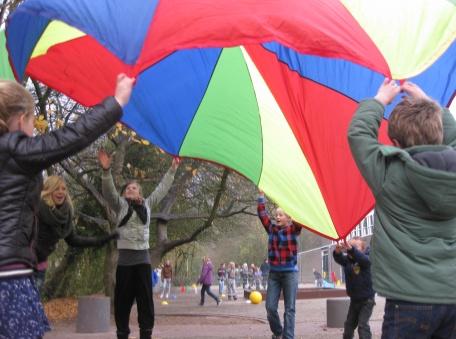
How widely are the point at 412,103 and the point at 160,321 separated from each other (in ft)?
37.5

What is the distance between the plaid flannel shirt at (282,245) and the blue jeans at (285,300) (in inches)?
3.9

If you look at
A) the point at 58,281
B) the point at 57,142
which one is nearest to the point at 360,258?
the point at 57,142

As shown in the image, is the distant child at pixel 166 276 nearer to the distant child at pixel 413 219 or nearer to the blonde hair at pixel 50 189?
the blonde hair at pixel 50 189

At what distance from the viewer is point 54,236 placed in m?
5.17

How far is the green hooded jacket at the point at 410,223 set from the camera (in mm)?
2820

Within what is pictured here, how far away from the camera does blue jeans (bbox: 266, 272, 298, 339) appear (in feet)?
22.9

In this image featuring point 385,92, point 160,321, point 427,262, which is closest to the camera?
point 427,262

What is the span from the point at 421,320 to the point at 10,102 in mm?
2221

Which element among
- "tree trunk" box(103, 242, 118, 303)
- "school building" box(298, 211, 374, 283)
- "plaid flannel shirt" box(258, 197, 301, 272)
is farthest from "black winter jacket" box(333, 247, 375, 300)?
"school building" box(298, 211, 374, 283)

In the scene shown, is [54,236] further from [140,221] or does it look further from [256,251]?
[256,251]

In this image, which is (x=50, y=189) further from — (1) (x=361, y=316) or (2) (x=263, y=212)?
→ (1) (x=361, y=316)

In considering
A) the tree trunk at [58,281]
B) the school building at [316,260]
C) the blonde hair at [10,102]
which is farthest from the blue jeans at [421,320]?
the school building at [316,260]

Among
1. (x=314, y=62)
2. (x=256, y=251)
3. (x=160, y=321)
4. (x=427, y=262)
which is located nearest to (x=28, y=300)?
(x=427, y=262)

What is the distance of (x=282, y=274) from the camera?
7141 mm
